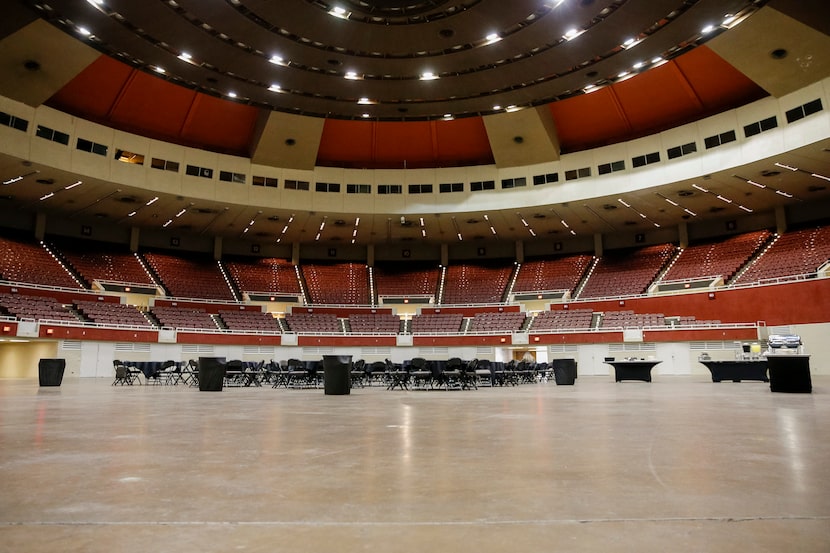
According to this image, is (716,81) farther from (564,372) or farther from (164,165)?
(164,165)

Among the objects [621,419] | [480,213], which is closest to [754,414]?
[621,419]

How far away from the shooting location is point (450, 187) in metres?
29.4

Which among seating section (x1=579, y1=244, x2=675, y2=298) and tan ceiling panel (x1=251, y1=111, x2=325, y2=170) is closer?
tan ceiling panel (x1=251, y1=111, x2=325, y2=170)

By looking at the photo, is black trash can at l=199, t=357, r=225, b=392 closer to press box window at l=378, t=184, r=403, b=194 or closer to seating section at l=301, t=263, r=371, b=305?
press box window at l=378, t=184, r=403, b=194

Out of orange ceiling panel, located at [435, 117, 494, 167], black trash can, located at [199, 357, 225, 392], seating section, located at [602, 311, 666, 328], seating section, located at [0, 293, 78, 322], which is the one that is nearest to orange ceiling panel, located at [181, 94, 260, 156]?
Result: orange ceiling panel, located at [435, 117, 494, 167]

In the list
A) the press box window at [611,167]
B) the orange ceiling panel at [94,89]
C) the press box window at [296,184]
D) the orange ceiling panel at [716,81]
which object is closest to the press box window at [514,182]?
the press box window at [611,167]

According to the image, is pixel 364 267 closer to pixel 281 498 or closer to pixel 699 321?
pixel 699 321

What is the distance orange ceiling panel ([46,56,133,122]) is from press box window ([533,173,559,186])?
20.0 meters

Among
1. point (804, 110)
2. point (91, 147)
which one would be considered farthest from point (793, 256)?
point (91, 147)

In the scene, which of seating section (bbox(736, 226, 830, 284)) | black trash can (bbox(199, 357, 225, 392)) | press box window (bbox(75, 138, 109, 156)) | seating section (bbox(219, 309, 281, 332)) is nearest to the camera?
black trash can (bbox(199, 357, 225, 392))

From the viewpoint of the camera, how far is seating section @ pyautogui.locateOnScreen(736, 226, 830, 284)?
2383 cm

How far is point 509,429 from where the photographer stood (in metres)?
4.98

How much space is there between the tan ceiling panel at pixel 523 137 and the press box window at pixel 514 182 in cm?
79

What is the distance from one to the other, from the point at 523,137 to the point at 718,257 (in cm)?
1297
